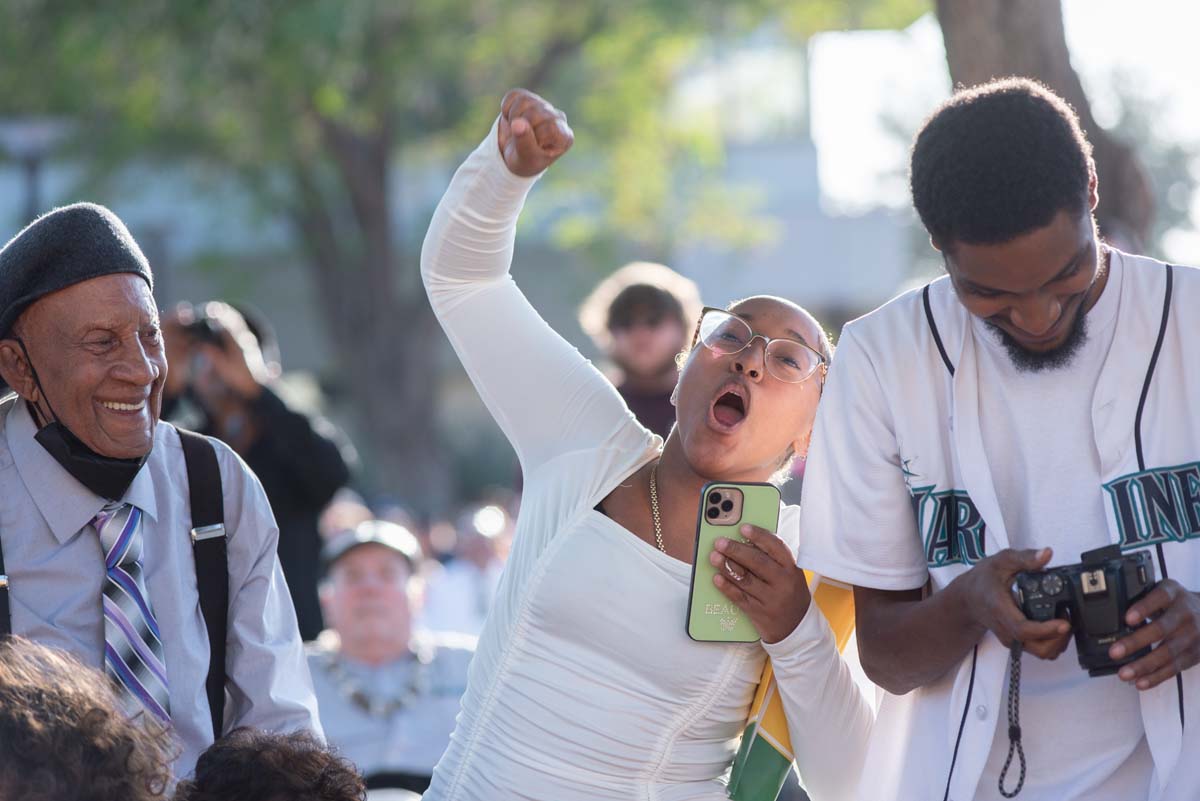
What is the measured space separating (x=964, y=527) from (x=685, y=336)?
3.68 metres

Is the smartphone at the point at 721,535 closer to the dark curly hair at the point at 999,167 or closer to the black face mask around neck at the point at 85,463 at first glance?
the dark curly hair at the point at 999,167

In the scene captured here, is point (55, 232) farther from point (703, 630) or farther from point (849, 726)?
point (849, 726)

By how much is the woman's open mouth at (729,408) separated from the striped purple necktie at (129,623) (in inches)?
47.0

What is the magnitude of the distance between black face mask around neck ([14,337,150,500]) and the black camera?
1.70 meters

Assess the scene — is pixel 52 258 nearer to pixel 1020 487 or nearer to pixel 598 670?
pixel 598 670

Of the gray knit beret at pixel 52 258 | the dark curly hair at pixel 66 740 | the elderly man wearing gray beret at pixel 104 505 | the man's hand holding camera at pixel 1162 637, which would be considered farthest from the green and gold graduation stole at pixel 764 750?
the gray knit beret at pixel 52 258

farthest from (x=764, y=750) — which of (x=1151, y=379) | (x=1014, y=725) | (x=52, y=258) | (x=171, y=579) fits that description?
(x=52, y=258)

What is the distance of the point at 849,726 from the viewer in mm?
3541

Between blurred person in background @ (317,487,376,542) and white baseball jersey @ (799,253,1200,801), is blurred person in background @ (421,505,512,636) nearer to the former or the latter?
blurred person in background @ (317,487,376,542)

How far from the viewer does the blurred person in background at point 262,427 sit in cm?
636

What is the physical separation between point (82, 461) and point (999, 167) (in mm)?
1785

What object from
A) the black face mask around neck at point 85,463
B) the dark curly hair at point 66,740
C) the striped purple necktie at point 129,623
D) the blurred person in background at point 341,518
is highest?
the blurred person in background at point 341,518

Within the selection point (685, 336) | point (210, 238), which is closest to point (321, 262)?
point (210, 238)

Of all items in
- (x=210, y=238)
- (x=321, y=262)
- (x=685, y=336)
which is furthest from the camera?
(x=210, y=238)
